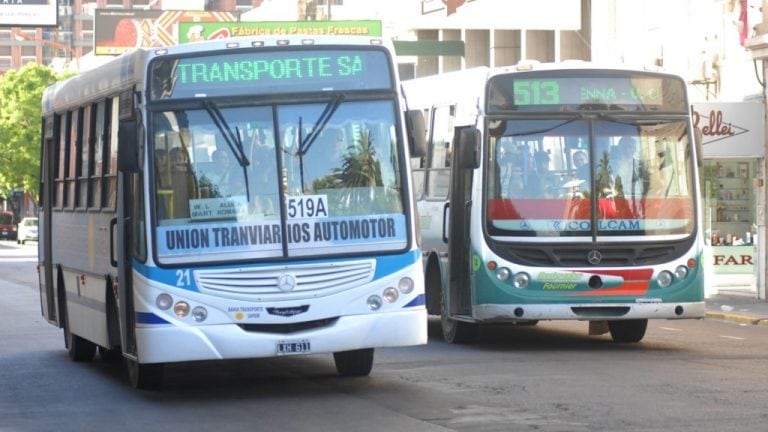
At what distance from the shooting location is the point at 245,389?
15273 millimetres

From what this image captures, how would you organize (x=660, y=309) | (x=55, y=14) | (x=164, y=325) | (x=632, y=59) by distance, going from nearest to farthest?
1. (x=164, y=325)
2. (x=660, y=309)
3. (x=632, y=59)
4. (x=55, y=14)

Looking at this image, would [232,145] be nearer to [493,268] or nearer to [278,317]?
[278,317]

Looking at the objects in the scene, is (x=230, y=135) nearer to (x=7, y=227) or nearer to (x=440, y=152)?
(x=440, y=152)

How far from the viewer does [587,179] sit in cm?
1870

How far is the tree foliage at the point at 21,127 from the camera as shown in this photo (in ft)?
340

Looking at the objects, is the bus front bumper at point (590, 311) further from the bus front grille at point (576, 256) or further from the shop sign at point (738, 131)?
the shop sign at point (738, 131)

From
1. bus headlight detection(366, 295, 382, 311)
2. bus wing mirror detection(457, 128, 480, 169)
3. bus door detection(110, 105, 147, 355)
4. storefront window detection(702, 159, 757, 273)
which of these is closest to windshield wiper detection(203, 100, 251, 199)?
bus door detection(110, 105, 147, 355)

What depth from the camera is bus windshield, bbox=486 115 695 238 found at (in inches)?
732

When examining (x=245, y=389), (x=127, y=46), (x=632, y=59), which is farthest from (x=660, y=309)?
(x=127, y=46)

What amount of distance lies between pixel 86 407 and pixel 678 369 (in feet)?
17.3

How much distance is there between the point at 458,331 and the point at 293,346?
5962 millimetres

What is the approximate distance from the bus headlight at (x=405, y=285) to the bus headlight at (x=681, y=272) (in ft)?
16.6

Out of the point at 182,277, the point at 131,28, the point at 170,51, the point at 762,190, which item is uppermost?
the point at 131,28

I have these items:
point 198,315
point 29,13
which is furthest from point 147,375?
point 29,13
